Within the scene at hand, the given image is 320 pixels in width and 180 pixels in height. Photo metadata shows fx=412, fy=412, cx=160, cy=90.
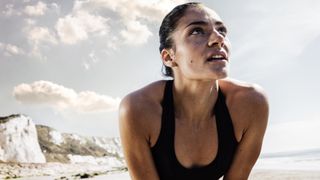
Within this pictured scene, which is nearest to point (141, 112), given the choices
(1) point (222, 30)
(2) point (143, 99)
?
(2) point (143, 99)

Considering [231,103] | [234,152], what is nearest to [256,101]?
[231,103]

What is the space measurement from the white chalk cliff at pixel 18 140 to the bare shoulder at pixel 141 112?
136ft

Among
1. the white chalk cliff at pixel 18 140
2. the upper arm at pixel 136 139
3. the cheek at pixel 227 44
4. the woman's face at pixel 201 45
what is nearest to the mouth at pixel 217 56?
the woman's face at pixel 201 45

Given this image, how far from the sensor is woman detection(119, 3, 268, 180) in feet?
9.64

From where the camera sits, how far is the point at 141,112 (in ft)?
9.72

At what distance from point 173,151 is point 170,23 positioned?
92cm

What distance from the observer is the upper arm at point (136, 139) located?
9.65ft

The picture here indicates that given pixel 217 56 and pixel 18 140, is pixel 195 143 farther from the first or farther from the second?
pixel 18 140

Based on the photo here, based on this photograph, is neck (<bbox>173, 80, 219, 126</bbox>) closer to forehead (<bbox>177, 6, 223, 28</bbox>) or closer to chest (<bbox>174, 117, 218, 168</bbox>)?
chest (<bbox>174, 117, 218, 168</bbox>)

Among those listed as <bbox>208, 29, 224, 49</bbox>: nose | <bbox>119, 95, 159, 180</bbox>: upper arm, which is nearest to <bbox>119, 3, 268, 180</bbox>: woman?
<bbox>119, 95, 159, 180</bbox>: upper arm

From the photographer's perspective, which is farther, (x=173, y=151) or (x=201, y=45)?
(x=173, y=151)

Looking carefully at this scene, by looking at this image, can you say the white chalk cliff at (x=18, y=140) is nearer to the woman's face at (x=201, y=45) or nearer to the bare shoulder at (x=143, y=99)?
the bare shoulder at (x=143, y=99)

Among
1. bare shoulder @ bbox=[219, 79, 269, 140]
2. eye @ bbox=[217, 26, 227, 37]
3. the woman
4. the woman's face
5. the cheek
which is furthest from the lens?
bare shoulder @ bbox=[219, 79, 269, 140]

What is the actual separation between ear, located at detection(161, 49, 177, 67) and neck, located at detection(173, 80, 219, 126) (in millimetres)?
157
